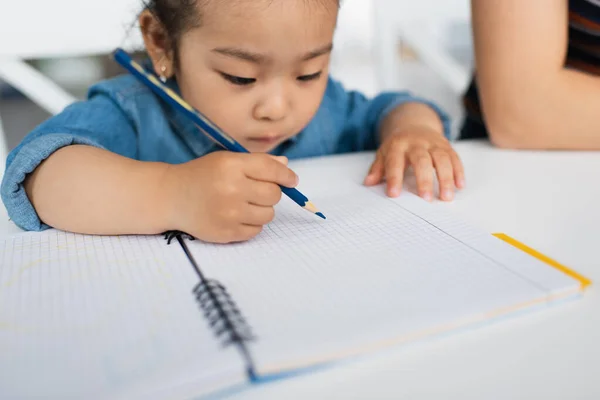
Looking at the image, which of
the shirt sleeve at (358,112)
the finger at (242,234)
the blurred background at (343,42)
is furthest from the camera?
the blurred background at (343,42)

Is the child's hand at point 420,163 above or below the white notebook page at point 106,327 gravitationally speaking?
below

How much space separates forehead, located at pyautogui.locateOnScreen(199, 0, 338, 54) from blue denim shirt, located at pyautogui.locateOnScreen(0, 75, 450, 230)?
17 centimetres

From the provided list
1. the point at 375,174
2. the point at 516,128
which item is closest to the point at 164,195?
the point at 375,174

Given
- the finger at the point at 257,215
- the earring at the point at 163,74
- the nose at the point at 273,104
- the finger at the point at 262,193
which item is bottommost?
the finger at the point at 257,215

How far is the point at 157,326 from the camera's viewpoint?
0.96 feet

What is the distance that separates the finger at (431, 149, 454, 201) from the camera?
52cm

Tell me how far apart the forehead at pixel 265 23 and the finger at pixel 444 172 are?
182mm

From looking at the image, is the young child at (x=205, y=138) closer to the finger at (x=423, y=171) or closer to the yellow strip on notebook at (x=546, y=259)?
the finger at (x=423, y=171)

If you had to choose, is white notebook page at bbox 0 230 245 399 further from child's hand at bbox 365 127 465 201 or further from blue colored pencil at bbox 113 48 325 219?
child's hand at bbox 365 127 465 201

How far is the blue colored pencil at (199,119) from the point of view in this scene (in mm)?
454

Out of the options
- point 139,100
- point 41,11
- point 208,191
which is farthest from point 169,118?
point 41,11

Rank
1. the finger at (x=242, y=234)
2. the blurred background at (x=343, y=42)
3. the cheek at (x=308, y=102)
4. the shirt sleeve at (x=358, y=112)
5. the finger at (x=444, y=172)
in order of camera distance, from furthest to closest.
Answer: the blurred background at (x=343, y=42) < the shirt sleeve at (x=358, y=112) < the cheek at (x=308, y=102) < the finger at (x=444, y=172) < the finger at (x=242, y=234)

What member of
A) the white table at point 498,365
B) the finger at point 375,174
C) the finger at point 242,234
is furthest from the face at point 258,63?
the white table at point 498,365

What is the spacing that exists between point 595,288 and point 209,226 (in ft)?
0.88
